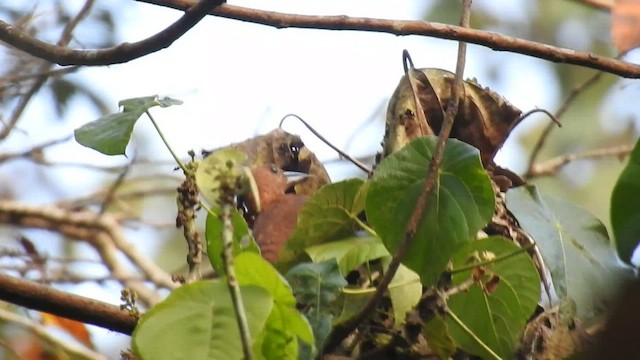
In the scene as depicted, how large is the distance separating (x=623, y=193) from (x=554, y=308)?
160 mm

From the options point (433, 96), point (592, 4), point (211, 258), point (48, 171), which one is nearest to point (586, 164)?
point (592, 4)

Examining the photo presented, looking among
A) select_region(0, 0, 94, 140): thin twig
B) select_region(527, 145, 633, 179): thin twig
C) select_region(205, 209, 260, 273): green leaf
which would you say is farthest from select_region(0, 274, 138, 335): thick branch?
select_region(527, 145, 633, 179): thin twig

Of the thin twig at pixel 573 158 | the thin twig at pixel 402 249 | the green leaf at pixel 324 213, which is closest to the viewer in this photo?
the thin twig at pixel 402 249

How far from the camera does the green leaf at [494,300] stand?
0.74 meters

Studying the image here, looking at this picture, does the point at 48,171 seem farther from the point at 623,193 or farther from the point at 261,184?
the point at 623,193

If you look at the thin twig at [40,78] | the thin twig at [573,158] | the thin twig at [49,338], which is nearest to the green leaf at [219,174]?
the thin twig at [40,78]

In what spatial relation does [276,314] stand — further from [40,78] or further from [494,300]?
[40,78]

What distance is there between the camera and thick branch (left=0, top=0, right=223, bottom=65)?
667 mm

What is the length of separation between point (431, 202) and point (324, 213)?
0.10 metres

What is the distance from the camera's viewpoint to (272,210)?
0.80 meters

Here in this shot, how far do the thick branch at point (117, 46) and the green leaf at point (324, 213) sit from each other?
0.60 feet

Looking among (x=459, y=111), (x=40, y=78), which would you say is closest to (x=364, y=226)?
(x=459, y=111)

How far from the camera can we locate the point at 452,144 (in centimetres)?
71

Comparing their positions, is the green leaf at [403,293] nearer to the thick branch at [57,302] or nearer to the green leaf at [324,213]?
the green leaf at [324,213]
